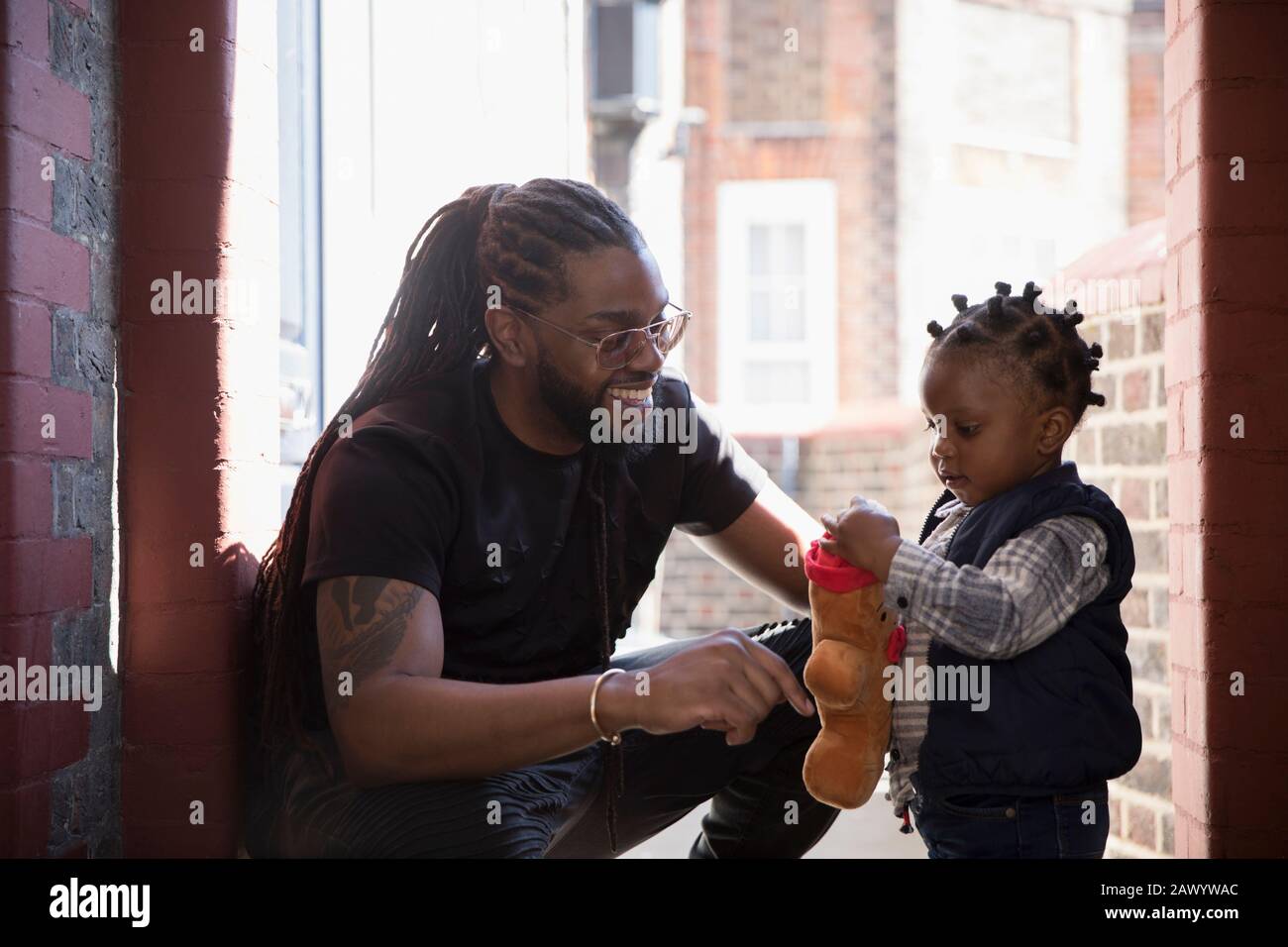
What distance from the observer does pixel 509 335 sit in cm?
280

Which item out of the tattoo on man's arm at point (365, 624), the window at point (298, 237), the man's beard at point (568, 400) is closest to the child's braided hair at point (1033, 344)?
the man's beard at point (568, 400)

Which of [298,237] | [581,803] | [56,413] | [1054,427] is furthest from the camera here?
[298,237]

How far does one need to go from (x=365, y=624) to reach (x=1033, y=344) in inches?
49.1

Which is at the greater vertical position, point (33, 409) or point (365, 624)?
point (33, 409)

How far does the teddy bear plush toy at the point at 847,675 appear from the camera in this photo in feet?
7.49

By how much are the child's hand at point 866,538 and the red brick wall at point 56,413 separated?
1303 mm

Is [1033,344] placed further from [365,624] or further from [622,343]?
[365,624]

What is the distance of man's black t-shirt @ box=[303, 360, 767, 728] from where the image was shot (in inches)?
94.7

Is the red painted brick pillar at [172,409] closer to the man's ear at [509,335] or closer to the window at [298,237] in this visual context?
the man's ear at [509,335]

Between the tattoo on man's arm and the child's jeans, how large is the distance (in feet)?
3.28

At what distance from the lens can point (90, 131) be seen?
7.90ft

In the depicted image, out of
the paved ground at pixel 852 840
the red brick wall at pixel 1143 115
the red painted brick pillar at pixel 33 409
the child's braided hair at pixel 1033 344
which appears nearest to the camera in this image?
the red painted brick pillar at pixel 33 409

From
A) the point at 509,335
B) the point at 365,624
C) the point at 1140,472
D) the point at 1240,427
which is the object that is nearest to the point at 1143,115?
the point at 1140,472
